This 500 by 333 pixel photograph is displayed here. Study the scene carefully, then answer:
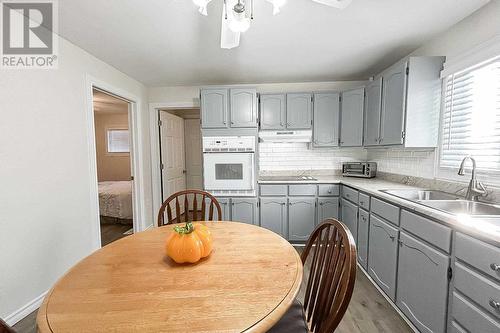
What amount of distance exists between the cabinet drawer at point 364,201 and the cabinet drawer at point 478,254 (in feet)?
3.06

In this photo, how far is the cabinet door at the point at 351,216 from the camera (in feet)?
7.78

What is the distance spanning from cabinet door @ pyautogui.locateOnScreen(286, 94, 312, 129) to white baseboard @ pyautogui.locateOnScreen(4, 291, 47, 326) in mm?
3109

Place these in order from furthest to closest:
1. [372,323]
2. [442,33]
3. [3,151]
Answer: [442,33] < [372,323] < [3,151]

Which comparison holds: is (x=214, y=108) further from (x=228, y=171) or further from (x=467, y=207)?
(x=467, y=207)

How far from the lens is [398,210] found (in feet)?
5.43

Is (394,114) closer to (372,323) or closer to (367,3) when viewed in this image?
(367,3)

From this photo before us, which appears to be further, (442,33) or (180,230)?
(442,33)

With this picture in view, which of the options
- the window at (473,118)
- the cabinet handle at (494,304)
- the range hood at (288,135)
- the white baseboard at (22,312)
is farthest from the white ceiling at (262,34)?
the white baseboard at (22,312)

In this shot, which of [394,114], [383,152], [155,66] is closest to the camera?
[394,114]

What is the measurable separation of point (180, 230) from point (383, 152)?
2943 millimetres

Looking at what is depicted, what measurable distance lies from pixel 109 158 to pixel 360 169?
5.86m

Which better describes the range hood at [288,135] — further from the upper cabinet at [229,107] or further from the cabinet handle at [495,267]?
the cabinet handle at [495,267]

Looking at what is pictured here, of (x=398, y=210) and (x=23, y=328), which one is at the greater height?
(x=398, y=210)

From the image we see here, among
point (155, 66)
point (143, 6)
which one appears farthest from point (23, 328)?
point (155, 66)
